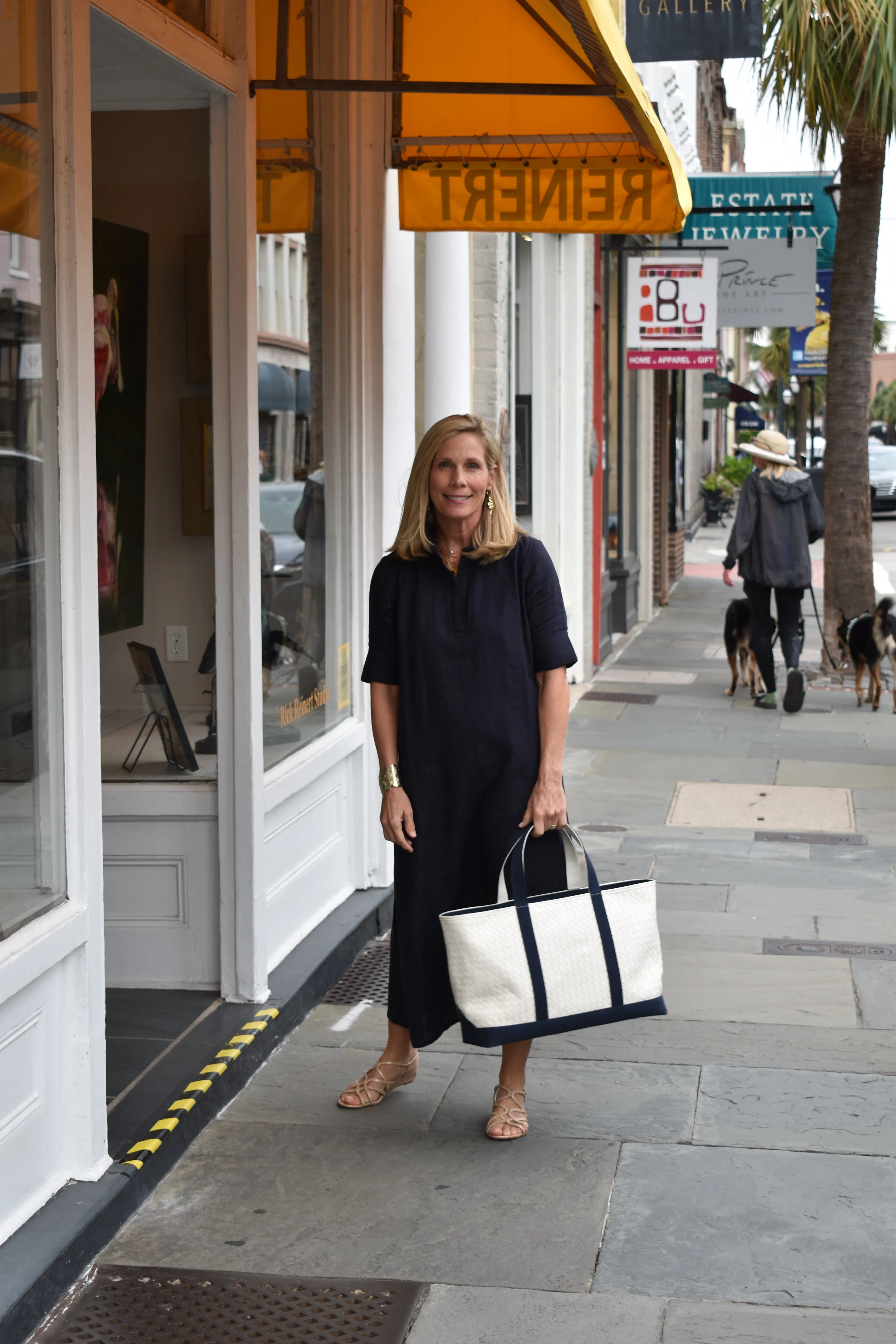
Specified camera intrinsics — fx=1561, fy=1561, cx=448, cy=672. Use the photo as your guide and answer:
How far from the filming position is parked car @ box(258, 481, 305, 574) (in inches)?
220

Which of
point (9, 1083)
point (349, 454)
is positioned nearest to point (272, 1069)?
point (9, 1083)

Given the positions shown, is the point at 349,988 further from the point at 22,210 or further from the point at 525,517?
the point at 525,517

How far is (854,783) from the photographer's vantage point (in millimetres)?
9281

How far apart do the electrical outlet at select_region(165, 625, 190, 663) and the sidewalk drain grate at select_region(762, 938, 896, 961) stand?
8.17 feet

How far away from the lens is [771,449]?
1155cm

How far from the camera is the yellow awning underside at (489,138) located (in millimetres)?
5680

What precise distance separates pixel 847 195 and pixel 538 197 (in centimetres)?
754

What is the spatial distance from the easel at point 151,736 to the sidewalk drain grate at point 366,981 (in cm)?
103

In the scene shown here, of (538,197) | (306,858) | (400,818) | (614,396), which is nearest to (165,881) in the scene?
(306,858)

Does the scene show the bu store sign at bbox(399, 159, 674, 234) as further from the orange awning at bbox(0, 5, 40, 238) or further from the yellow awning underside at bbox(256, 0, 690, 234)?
the orange awning at bbox(0, 5, 40, 238)

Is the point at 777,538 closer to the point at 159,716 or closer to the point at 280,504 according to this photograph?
the point at 280,504

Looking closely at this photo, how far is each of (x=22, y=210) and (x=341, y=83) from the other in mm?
1817

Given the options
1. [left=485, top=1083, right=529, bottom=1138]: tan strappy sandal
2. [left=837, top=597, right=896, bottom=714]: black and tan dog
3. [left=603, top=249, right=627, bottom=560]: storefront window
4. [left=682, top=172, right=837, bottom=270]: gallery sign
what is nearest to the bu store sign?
[left=485, top=1083, right=529, bottom=1138]: tan strappy sandal

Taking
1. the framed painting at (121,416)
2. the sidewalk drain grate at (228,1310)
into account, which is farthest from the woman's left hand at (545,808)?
the framed painting at (121,416)
